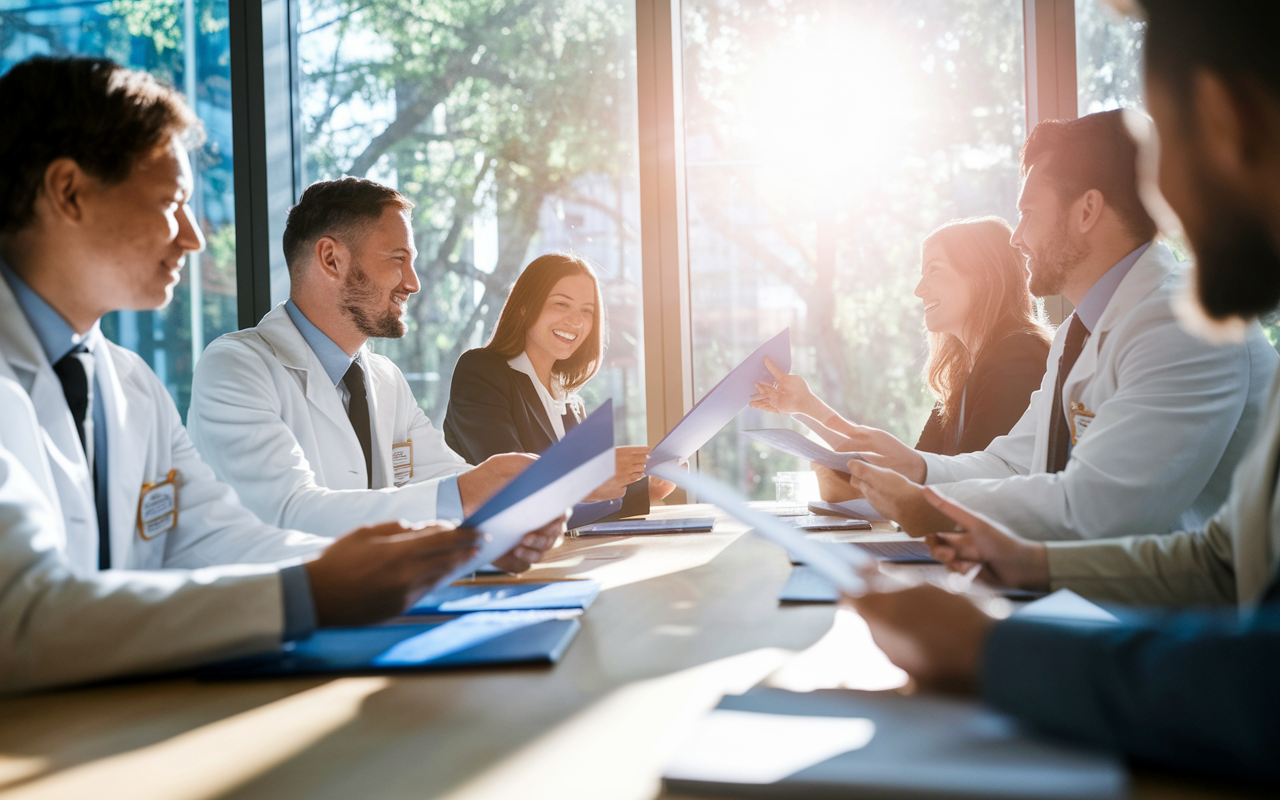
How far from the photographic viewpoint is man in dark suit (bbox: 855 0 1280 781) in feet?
1.88

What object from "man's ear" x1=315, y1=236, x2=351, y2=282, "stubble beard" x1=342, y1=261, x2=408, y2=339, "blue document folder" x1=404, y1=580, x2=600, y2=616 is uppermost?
"man's ear" x1=315, y1=236, x2=351, y2=282

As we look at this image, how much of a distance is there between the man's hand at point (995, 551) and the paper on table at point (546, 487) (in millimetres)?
517

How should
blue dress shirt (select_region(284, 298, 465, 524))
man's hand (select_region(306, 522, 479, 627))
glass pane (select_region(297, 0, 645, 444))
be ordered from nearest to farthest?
man's hand (select_region(306, 522, 479, 627)) < blue dress shirt (select_region(284, 298, 465, 524)) < glass pane (select_region(297, 0, 645, 444))

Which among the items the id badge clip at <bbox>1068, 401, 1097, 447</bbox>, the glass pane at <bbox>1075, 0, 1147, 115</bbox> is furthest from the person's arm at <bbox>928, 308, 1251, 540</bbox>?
the glass pane at <bbox>1075, 0, 1147, 115</bbox>

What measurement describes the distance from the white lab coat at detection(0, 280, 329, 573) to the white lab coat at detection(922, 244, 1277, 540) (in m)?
1.32

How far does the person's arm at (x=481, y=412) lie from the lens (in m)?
2.97

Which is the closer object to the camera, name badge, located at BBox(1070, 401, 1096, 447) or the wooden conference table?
the wooden conference table

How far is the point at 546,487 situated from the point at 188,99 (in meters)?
3.30

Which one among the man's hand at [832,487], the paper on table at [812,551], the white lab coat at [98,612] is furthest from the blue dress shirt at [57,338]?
the man's hand at [832,487]

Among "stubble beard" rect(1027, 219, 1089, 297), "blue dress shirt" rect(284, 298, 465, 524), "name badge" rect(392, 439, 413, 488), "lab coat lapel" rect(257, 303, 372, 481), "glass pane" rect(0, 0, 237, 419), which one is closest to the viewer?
"stubble beard" rect(1027, 219, 1089, 297)

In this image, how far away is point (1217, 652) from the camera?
0.58 metres

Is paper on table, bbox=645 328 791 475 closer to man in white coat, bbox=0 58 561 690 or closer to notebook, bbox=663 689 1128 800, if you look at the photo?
man in white coat, bbox=0 58 561 690

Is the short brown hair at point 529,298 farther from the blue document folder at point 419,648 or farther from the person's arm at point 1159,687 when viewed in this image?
the person's arm at point 1159,687

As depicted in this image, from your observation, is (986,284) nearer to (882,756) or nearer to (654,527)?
(654,527)
